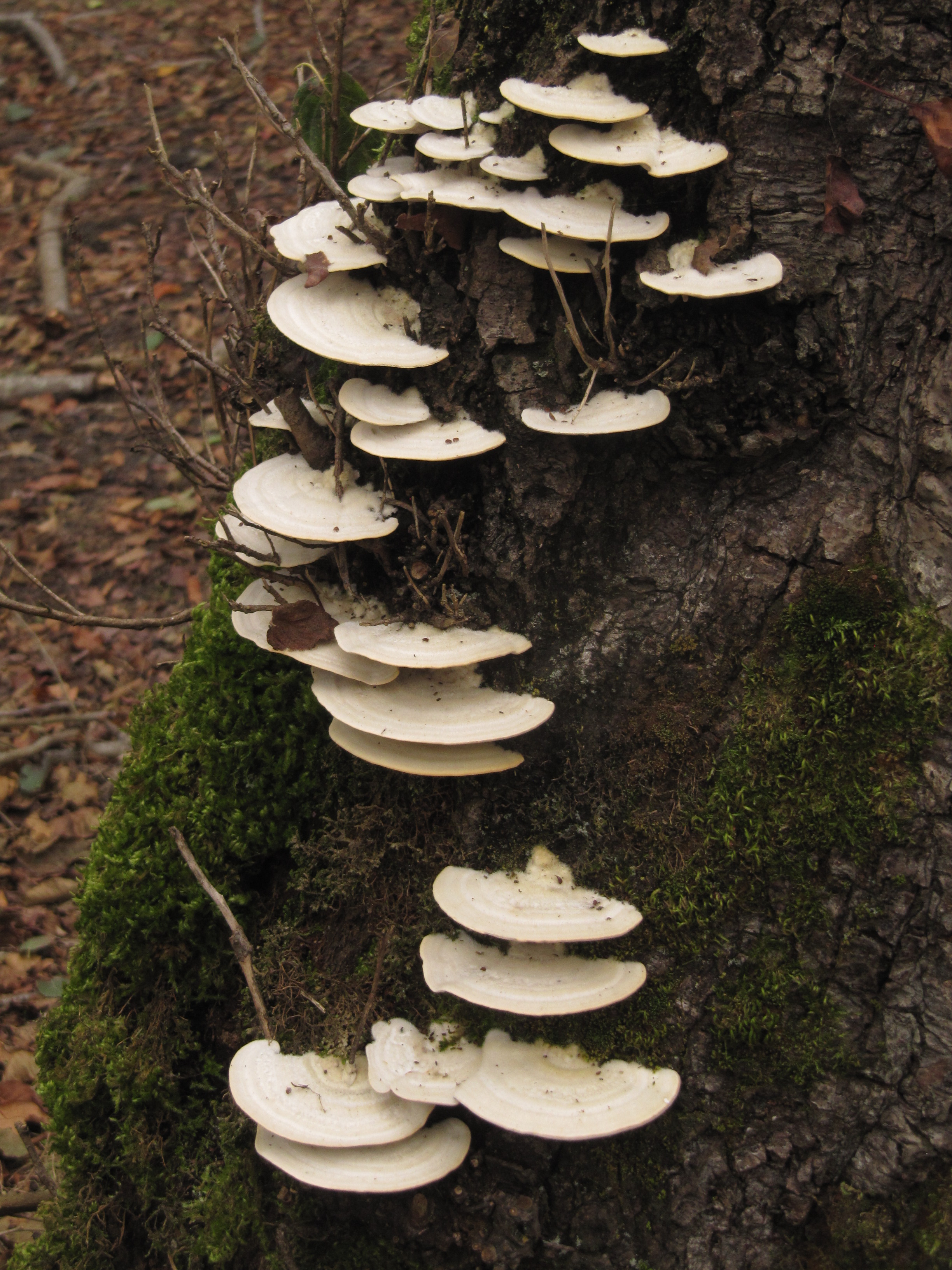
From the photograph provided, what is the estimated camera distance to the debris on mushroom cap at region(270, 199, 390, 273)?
2.78 metres

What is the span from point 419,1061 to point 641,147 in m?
2.80

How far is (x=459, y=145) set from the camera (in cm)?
276

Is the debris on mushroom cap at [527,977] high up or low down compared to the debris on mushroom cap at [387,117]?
down

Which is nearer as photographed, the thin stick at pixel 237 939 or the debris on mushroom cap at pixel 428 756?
the debris on mushroom cap at pixel 428 756

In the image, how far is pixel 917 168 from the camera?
2535 mm

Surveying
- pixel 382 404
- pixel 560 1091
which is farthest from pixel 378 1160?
pixel 382 404

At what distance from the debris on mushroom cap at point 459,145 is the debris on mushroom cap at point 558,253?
28cm

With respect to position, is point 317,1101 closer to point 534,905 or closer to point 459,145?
point 534,905

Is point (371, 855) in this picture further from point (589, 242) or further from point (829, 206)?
point (829, 206)

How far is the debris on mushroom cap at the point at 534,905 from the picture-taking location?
2.46m

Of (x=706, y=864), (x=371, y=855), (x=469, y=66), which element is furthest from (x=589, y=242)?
(x=371, y=855)

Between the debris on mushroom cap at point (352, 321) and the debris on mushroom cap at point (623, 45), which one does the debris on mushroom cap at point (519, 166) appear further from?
the debris on mushroom cap at point (352, 321)

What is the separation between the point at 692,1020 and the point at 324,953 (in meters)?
1.34

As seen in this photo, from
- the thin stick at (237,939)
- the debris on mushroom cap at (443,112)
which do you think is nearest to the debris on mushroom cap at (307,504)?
the debris on mushroom cap at (443,112)
